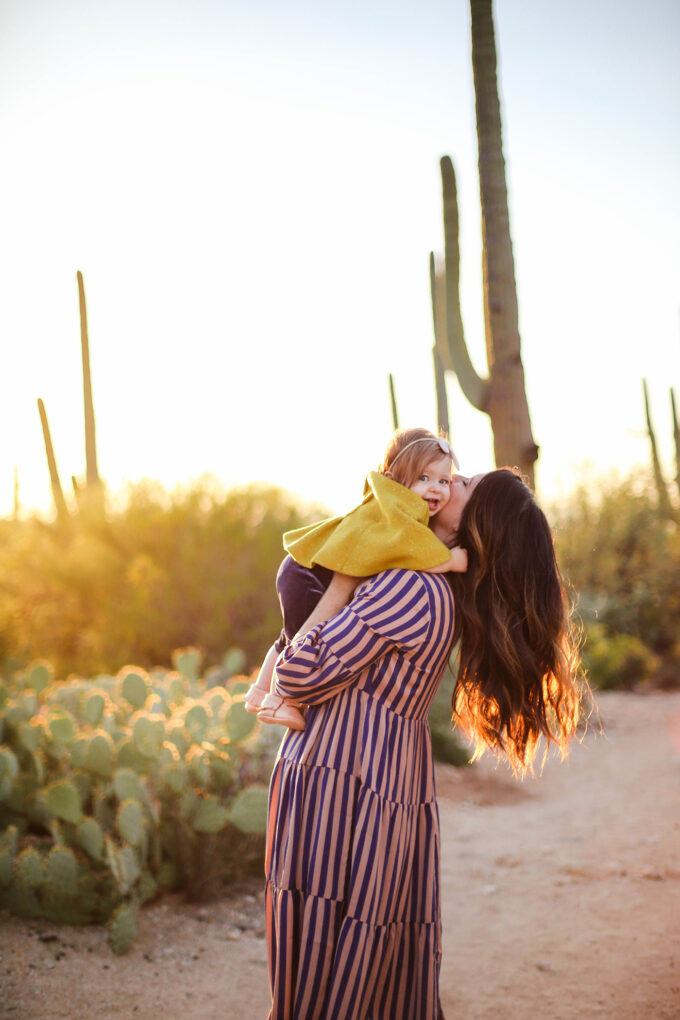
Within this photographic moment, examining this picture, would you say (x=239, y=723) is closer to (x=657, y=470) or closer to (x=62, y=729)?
(x=62, y=729)

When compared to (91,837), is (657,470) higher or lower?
higher

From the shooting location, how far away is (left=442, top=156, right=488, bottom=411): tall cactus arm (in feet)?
19.5

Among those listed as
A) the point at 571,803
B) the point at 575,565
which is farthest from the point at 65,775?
the point at 575,565

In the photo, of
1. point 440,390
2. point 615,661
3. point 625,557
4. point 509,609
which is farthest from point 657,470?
point 509,609

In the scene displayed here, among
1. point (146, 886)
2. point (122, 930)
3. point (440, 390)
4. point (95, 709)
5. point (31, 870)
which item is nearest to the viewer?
point (122, 930)

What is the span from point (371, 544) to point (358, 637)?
0.88 ft

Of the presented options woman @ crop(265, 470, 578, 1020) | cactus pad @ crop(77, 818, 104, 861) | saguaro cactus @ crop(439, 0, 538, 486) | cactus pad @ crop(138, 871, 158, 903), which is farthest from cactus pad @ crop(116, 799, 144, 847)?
saguaro cactus @ crop(439, 0, 538, 486)

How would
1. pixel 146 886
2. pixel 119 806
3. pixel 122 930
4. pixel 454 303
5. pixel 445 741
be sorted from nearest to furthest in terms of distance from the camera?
pixel 122 930 < pixel 146 886 < pixel 119 806 < pixel 454 303 < pixel 445 741

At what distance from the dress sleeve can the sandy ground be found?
218 cm

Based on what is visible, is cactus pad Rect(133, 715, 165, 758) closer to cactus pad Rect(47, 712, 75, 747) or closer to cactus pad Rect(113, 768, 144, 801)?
cactus pad Rect(113, 768, 144, 801)

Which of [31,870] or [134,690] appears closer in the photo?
[31,870]

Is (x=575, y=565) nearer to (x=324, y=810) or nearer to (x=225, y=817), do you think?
(x=225, y=817)

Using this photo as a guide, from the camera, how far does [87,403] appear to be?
15.7m

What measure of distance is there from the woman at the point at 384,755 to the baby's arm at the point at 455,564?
0.05 m
